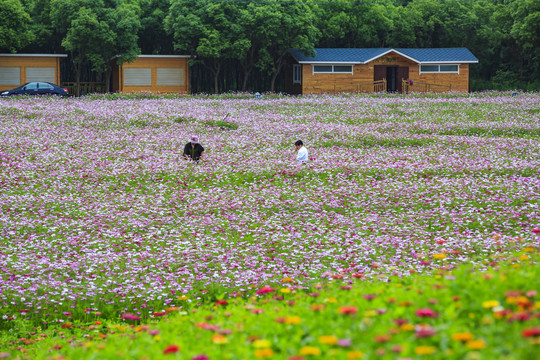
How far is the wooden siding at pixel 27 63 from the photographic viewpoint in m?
60.4

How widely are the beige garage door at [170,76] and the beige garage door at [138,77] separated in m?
1.15

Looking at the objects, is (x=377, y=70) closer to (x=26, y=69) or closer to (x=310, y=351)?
(x=26, y=69)

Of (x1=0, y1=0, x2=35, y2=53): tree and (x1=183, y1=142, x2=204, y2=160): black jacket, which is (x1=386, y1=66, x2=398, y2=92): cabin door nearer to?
(x1=0, y1=0, x2=35, y2=53): tree

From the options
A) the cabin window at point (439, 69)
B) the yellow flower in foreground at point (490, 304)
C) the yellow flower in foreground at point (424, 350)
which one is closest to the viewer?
the yellow flower in foreground at point (424, 350)

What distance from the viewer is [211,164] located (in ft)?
80.0

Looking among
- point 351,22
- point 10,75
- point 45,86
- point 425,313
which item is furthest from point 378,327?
point 351,22

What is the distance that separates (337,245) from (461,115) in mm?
29030

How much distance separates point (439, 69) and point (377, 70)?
7.59 m

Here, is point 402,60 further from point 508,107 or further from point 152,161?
point 152,161

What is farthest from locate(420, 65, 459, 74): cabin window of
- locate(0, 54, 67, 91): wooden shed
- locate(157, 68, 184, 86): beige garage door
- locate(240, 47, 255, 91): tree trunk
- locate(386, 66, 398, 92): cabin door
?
locate(0, 54, 67, 91): wooden shed

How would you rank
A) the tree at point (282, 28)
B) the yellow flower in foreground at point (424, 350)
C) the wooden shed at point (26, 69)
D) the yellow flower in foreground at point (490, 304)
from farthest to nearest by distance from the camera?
the tree at point (282, 28), the wooden shed at point (26, 69), the yellow flower in foreground at point (490, 304), the yellow flower in foreground at point (424, 350)

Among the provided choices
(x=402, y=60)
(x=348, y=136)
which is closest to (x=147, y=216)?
(x=348, y=136)

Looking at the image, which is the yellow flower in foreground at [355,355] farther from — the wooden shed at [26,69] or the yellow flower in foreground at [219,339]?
the wooden shed at [26,69]

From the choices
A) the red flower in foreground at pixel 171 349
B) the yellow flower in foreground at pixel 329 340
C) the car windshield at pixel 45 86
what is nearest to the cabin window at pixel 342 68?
the car windshield at pixel 45 86
